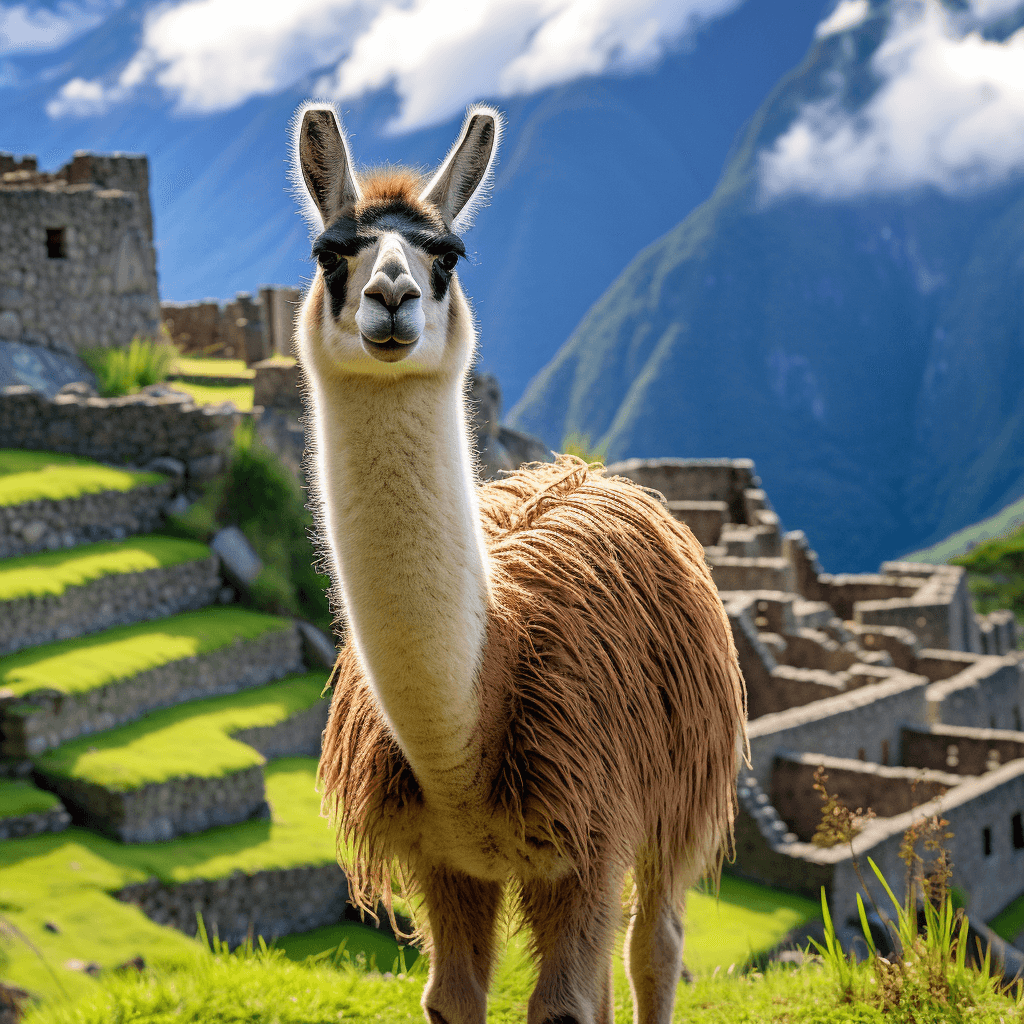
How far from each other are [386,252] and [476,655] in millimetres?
1052

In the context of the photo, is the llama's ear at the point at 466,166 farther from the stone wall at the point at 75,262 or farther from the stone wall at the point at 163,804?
the stone wall at the point at 75,262

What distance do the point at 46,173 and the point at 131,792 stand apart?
11.5 m

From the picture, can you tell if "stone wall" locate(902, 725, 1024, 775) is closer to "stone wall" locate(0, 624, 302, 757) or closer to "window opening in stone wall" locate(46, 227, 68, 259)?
"stone wall" locate(0, 624, 302, 757)

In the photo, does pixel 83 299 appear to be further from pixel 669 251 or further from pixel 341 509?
pixel 669 251

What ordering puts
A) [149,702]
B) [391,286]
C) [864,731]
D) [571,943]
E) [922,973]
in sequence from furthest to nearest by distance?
[864,731] < [149,702] < [922,973] < [571,943] < [391,286]

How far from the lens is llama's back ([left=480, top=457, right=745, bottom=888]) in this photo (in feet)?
10.0

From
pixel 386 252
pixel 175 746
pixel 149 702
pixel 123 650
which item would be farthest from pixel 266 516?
pixel 386 252

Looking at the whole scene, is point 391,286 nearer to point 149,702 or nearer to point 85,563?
point 149,702

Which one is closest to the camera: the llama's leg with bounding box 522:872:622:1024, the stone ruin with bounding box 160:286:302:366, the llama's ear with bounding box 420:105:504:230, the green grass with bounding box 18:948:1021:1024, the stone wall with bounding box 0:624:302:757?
the llama's ear with bounding box 420:105:504:230

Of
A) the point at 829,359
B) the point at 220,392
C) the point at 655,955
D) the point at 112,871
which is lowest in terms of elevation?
the point at 112,871

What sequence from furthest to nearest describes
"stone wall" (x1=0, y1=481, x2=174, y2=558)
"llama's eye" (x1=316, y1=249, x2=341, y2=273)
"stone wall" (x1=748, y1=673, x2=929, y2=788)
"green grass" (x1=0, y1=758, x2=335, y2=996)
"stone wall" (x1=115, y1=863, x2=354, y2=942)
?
"stone wall" (x1=748, y1=673, x2=929, y2=788), "stone wall" (x1=0, y1=481, x2=174, y2=558), "stone wall" (x1=115, y1=863, x2=354, y2=942), "green grass" (x1=0, y1=758, x2=335, y2=996), "llama's eye" (x1=316, y1=249, x2=341, y2=273)

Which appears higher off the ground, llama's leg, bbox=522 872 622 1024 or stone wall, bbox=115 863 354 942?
llama's leg, bbox=522 872 622 1024

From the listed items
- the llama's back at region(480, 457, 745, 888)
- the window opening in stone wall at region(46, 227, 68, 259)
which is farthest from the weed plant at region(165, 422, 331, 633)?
the llama's back at region(480, 457, 745, 888)

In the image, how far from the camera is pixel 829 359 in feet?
436
